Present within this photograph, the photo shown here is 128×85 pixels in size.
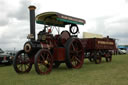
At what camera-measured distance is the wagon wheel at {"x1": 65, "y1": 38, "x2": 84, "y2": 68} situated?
8.44 m

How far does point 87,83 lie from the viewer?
5.23 metres

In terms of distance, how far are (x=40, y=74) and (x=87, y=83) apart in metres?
2.30

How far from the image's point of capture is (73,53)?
905 centimetres

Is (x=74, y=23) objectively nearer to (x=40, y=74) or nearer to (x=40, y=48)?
(x=40, y=48)

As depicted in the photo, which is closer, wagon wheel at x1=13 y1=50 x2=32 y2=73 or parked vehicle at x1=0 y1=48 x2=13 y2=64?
wagon wheel at x1=13 y1=50 x2=32 y2=73

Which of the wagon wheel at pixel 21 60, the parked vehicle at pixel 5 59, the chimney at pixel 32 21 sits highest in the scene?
the chimney at pixel 32 21

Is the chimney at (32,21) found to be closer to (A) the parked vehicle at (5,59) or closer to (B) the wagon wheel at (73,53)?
(B) the wagon wheel at (73,53)

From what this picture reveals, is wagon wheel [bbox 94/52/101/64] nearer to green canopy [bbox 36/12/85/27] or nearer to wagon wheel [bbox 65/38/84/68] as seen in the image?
wagon wheel [bbox 65/38/84/68]

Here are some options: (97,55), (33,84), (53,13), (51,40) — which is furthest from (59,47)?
(97,55)

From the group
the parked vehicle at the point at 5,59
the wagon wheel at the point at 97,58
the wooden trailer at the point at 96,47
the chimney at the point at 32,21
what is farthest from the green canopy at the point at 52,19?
the parked vehicle at the point at 5,59

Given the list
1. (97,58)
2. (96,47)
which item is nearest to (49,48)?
(96,47)

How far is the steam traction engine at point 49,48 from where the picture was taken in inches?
295

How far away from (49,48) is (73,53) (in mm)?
1506

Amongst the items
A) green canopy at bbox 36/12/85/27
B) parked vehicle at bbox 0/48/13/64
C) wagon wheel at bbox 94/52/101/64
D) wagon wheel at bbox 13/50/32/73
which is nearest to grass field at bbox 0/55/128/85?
wagon wheel at bbox 13/50/32/73
